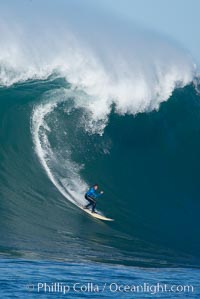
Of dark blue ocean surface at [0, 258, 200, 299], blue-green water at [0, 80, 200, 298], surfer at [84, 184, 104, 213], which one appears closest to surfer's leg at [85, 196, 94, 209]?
surfer at [84, 184, 104, 213]

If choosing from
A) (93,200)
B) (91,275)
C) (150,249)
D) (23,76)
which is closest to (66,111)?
(23,76)

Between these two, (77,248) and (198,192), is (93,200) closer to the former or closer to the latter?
(77,248)

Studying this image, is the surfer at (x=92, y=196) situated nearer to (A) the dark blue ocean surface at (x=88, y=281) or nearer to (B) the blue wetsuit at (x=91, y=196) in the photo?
(B) the blue wetsuit at (x=91, y=196)

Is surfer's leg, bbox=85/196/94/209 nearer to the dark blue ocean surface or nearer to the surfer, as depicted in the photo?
the surfer

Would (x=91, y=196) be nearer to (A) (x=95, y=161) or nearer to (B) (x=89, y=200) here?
(B) (x=89, y=200)

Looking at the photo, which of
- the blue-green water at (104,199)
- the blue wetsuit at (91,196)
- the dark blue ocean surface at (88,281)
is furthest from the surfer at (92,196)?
the dark blue ocean surface at (88,281)

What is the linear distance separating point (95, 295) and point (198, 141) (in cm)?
1048

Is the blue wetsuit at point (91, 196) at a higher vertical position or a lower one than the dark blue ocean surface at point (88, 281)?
higher

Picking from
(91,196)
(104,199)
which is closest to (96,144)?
(104,199)

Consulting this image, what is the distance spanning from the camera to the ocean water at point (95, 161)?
11867 millimetres

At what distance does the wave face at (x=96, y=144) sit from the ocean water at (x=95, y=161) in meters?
0.04

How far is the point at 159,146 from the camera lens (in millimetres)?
19516

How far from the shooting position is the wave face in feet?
46.1

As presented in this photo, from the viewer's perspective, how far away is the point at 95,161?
17703 mm
